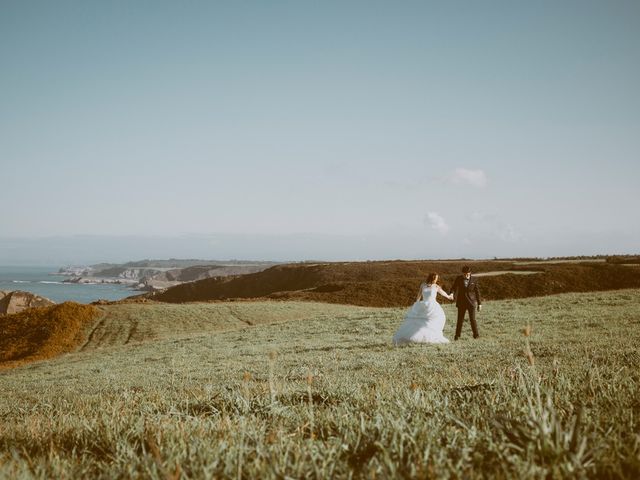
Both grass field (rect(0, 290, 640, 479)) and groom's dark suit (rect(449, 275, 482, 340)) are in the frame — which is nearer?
grass field (rect(0, 290, 640, 479))

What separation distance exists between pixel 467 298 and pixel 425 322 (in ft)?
6.27

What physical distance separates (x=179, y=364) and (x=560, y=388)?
13.5 m

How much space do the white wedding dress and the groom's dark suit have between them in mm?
1101

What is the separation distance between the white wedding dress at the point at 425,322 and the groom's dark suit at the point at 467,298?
1101 mm

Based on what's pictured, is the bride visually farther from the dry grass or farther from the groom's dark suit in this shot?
the dry grass

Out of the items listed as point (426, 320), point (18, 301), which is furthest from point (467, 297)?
point (18, 301)

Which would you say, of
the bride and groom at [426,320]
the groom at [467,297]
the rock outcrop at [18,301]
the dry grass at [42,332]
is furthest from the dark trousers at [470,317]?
the rock outcrop at [18,301]

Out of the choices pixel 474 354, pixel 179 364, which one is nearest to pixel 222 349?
pixel 179 364

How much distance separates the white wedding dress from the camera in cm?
1520

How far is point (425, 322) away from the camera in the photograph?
50.3 feet

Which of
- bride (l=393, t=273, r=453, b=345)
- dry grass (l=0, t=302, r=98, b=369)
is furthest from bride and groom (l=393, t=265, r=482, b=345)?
dry grass (l=0, t=302, r=98, b=369)

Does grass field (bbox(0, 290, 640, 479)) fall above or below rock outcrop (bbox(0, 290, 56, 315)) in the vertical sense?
above

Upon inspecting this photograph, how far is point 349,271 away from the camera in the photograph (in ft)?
201

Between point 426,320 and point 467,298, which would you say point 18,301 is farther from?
point 467,298
